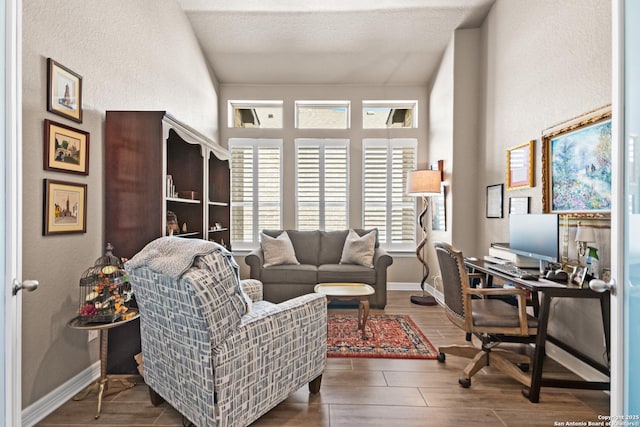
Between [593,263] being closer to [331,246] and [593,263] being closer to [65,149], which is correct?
[331,246]

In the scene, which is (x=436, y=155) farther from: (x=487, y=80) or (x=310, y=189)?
(x=310, y=189)

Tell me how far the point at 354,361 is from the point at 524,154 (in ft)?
8.22

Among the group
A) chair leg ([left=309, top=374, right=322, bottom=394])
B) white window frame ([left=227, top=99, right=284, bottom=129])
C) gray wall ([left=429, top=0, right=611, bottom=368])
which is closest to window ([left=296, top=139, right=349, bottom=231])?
white window frame ([left=227, top=99, right=284, bottom=129])

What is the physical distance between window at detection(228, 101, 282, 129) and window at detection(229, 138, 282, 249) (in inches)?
11.2

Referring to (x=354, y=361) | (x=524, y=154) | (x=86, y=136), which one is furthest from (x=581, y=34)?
(x=86, y=136)

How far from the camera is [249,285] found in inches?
95.6

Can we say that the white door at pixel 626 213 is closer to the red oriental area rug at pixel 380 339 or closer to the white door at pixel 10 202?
the red oriental area rug at pixel 380 339

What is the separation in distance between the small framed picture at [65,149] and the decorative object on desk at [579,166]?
11.6 ft

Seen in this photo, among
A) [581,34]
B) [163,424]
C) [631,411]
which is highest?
[581,34]

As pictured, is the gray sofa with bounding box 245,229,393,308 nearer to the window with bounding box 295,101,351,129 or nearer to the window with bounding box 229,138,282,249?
the window with bounding box 229,138,282,249

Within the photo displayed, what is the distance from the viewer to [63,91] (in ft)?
6.52

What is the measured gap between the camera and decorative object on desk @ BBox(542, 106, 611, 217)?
214cm

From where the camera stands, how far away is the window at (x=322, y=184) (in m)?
5.14

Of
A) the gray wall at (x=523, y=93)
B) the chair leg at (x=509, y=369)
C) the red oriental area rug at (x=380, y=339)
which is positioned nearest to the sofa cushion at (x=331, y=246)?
the red oriental area rug at (x=380, y=339)
